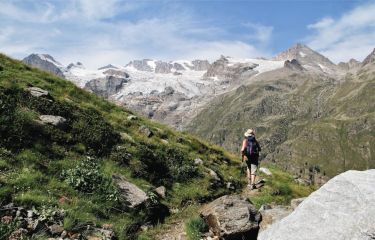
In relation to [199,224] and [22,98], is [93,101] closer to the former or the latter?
[22,98]

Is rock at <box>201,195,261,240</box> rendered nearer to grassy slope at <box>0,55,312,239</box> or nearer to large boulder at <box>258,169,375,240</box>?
large boulder at <box>258,169,375,240</box>

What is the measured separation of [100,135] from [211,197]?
6.44 m

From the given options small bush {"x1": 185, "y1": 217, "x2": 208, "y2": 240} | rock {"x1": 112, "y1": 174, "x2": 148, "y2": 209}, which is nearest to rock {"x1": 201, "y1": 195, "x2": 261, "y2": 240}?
small bush {"x1": 185, "y1": 217, "x2": 208, "y2": 240}

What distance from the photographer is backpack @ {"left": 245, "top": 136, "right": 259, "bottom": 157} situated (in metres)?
24.3

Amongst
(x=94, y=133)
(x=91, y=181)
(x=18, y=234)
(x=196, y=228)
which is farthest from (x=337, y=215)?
(x=94, y=133)

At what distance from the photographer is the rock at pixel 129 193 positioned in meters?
16.4

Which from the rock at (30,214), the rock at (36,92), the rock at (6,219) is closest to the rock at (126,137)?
the rock at (36,92)

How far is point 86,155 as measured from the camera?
19469mm

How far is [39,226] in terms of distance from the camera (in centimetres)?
1270

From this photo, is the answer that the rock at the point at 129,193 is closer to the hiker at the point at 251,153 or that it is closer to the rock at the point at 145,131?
the rock at the point at 145,131

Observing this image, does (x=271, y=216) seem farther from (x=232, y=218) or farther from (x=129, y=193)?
(x=129, y=193)

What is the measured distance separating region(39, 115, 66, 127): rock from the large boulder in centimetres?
1232

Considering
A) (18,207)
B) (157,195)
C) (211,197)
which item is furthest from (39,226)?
(211,197)

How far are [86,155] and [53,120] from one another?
2531 millimetres
